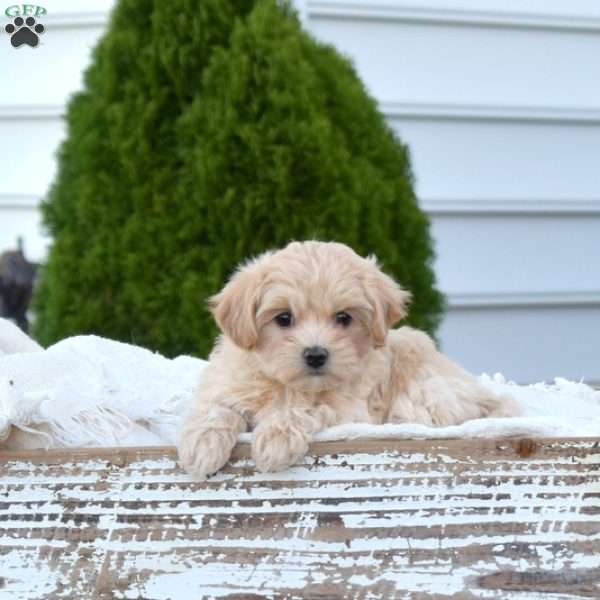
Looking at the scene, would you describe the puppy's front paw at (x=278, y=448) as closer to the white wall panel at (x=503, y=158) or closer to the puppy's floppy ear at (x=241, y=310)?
the puppy's floppy ear at (x=241, y=310)

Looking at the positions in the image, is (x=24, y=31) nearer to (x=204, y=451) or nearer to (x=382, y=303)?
(x=382, y=303)

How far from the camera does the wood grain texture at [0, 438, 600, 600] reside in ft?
7.79

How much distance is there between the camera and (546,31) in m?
7.14

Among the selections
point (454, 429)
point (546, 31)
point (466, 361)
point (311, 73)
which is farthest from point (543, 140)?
point (454, 429)

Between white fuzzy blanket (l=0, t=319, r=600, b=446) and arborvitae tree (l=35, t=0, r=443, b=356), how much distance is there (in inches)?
39.1

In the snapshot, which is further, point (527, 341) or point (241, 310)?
point (527, 341)

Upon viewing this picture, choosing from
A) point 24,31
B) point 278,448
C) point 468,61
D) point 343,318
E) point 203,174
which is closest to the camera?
point 278,448

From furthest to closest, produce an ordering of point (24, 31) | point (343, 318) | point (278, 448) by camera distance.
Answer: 1. point (24, 31)
2. point (343, 318)
3. point (278, 448)

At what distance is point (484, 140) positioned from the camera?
710cm

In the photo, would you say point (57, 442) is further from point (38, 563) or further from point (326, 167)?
point (326, 167)

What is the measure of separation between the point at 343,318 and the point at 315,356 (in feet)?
0.51

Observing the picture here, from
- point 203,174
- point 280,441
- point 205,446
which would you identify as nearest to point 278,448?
point 280,441

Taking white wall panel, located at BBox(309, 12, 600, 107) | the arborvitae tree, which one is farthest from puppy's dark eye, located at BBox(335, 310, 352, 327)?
white wall panel, located at BBox(309, 12, 600, 107)

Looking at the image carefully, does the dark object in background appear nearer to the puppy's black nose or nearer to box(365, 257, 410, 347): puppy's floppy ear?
box(365, 257, 410, 347): puppy's floppy ear
